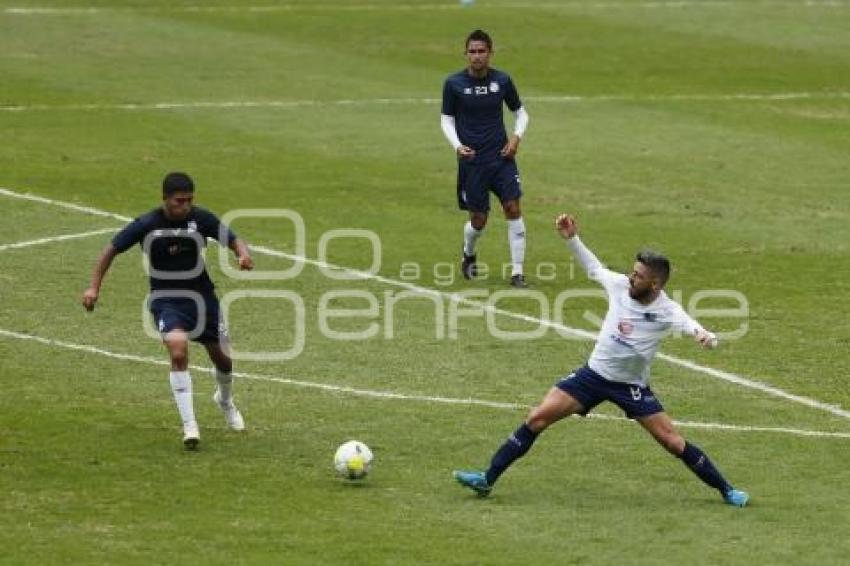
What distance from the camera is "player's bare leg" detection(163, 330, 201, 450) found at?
A: 1712cm

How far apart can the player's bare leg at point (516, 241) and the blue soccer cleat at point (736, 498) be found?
8.57 m

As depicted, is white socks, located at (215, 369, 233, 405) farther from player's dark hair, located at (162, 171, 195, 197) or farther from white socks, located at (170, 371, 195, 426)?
player's dark hair, located at (162, 171, 195, 197)

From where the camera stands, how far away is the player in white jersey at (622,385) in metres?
15.7

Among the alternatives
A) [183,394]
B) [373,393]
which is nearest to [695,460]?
[183,394]

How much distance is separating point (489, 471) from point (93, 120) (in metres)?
20.2

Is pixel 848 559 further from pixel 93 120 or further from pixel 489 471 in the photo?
pixel 93 120

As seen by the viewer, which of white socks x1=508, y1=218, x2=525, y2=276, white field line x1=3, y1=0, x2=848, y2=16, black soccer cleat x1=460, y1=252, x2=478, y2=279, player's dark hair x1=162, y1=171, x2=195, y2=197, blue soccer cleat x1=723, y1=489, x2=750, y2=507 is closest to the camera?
blue soccer cleat x1=723, y1=489, x2=750, y2=507

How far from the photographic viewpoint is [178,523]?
14984mm

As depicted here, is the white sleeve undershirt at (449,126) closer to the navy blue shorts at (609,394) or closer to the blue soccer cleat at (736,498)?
the navy blue shorts at (609,394)

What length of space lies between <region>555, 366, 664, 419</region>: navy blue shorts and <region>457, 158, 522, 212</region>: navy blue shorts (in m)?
8.54

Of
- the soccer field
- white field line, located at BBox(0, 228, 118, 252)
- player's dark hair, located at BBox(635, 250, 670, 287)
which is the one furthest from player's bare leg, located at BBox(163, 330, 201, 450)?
white field line, located at BBox(0, 228, 118, 252)

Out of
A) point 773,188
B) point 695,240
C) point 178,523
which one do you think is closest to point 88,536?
point 178,523

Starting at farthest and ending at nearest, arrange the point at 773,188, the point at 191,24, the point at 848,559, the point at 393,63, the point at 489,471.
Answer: the point at 191,24 → the point at 393,63 → the point at 773,188 → the point at 489,471 → the point at 848,559

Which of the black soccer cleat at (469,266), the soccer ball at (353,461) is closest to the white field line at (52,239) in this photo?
the black soccer cleat at (469,266)
